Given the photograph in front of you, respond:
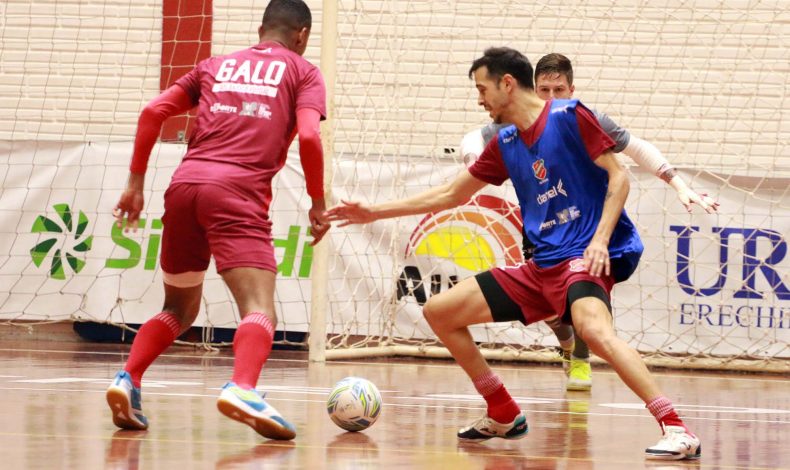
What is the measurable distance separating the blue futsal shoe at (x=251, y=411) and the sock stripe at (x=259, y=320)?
315 millimetres

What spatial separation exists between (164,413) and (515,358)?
5.47 metres

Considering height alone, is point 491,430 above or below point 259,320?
below

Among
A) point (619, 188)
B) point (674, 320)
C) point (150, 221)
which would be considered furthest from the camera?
point (150, 221)

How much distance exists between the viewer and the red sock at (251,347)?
4.88 metres

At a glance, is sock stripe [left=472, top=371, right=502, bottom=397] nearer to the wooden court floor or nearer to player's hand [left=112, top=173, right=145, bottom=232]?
the wooden court floor

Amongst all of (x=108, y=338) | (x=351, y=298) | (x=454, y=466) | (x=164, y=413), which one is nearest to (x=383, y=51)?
(x=351, y=298)

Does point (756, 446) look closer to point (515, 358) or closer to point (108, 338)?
point (515, 358)

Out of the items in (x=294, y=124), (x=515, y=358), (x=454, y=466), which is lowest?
(x=454, y=466)

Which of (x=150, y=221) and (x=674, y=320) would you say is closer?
(x=674, y=320)

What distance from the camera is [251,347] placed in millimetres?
4957

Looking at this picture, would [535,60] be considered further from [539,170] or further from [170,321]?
[170,321]

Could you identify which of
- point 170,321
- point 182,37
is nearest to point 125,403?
point 170,321

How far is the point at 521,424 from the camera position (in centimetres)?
538

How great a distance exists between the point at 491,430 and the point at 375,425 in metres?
0.65
